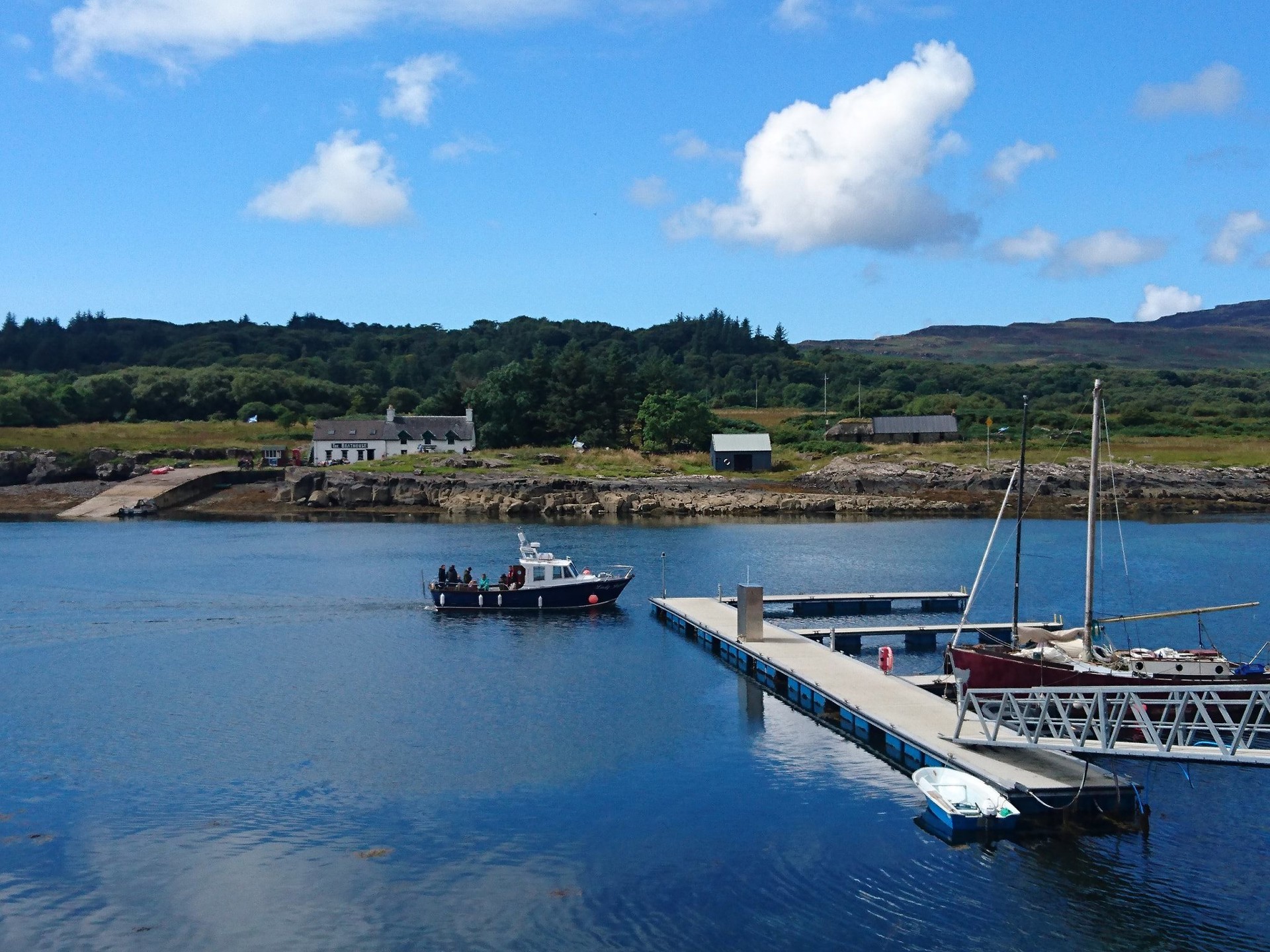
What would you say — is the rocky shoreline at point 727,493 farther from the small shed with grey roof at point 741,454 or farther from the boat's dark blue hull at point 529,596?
the boat's dark blue hull at point 529,596

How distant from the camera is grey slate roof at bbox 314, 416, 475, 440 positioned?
4705 inches

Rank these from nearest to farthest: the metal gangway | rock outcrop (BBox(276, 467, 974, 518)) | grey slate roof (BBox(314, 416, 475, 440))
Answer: the metal gangway, rock outcrop (BBox(276, 467, 974, 518)), grey slate roof (BBox(314, 416, 475, 440))

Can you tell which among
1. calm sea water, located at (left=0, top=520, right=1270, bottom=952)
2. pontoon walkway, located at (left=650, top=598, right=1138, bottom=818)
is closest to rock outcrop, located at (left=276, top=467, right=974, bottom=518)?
calm sea water, located at (left=0, top=520, right=1270, bottom=952)

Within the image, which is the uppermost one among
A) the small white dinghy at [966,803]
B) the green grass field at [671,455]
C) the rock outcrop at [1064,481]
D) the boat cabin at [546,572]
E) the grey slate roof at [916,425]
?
the grey slate roof at [916,425]

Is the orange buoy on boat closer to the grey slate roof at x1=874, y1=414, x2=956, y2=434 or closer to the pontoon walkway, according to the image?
the pontoon walkway

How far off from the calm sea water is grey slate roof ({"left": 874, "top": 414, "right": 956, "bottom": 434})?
7203 centimetres

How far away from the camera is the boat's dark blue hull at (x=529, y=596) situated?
4956 centimetres

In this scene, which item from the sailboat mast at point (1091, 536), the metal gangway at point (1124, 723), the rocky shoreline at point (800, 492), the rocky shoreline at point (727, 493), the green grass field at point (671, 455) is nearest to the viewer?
the metal gangway at point (1124, 723)

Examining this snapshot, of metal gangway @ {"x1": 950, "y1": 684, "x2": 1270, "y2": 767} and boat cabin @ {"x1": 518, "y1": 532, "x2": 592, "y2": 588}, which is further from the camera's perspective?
boat cabin @ {"x1": 518, "y1": 532, "x2": 592, "y2": 588}

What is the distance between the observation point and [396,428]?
12062cm

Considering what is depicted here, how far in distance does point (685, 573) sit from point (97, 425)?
101 metres

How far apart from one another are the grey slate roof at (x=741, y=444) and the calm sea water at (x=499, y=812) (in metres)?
62.1

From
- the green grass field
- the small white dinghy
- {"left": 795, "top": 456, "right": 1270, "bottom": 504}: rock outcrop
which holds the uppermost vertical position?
the green grass field

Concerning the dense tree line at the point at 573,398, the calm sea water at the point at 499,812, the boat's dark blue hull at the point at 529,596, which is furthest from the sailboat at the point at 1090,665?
the dense tree line at the point at 573,398
